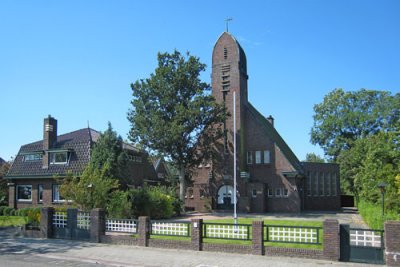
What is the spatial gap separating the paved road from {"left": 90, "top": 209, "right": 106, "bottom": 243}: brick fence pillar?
47cm

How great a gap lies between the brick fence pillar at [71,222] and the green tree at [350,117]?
46.6 m

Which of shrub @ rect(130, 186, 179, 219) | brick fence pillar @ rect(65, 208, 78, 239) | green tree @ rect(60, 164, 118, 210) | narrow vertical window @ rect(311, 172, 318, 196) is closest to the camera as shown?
brick fence pillar @ rect(65, 208, 78, 239)

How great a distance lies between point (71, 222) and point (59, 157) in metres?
19.4

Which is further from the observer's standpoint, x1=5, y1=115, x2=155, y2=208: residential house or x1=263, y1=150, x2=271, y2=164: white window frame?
x1=263, y1=150, x2=271, y2=164: white window frame

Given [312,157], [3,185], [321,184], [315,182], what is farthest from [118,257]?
[312,157]

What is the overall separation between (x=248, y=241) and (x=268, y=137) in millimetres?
25294

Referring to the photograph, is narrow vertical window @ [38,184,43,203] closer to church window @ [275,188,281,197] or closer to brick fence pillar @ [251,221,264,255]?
church window @ [275,188,281,197]

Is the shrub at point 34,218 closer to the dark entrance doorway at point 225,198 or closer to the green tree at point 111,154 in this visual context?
the green tree at point 111,154

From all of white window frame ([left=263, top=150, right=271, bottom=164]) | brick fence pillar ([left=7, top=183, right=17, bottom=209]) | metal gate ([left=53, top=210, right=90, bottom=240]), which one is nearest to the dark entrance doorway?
white window frame ([left=263, top=150, right=271, bottom=164])

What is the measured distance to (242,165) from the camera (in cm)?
4056

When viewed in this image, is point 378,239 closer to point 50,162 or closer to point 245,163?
point 245,163

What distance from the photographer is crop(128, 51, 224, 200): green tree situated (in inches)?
1404

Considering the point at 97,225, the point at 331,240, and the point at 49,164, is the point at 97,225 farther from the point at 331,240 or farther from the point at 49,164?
the point at 49,164

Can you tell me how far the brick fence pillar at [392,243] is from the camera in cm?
1297
